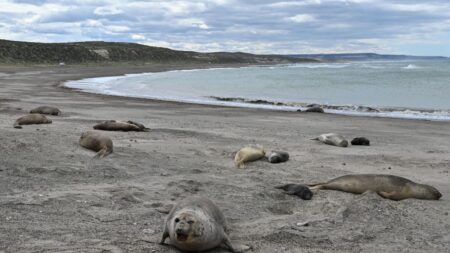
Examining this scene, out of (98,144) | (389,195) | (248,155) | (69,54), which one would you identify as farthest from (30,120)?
(69,54)

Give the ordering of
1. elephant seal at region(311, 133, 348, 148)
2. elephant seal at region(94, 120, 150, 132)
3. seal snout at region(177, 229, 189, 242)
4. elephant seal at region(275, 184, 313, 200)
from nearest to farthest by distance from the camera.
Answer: seal snout at region(177, 229, 189, 242), elephant seal at region(275, 184, 313, 200), elephant seal at region(311, 133, 348, 148), elephant seal at region(94, 120, 150, 132)

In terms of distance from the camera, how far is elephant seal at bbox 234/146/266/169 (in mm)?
9133

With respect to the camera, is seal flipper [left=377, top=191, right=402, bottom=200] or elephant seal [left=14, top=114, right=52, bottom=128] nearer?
seal flipper [left=377, top=191, right=402, bottom=200]

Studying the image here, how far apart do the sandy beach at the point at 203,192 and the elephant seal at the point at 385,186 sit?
0.16 m

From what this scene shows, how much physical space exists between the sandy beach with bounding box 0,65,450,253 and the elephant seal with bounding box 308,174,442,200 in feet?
0.53

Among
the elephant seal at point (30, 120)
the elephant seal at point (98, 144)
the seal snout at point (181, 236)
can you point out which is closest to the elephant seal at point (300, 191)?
the seal snout at point (181, 236)

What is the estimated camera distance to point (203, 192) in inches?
276

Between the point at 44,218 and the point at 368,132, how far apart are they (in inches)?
424

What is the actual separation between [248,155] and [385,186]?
8.94ft

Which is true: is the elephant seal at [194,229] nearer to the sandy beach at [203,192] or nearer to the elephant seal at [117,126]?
the sandy beach at [203,192]

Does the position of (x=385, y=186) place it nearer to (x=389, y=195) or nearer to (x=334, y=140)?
(x=389, y=195)

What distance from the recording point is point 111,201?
6.21 meters

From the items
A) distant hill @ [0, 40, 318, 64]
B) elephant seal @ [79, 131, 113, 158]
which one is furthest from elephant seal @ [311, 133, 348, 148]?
distant hill @ [0, 40, 318, 64]

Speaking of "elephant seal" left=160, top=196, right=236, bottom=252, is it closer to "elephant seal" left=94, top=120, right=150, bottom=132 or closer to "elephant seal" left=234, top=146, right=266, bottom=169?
"elephant seal" left=234, top=146, right=266, bottom=169
